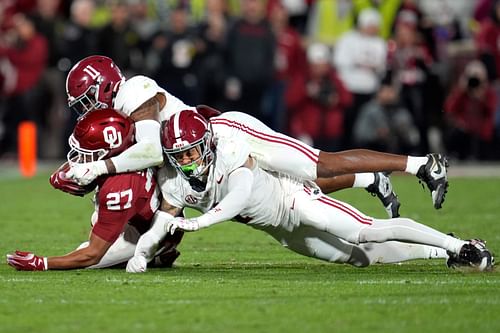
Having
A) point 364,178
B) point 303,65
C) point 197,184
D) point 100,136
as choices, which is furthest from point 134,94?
point 303,65

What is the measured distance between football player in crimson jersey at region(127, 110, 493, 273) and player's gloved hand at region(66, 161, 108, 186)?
1.36 ft

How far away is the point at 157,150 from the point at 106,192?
41 cm

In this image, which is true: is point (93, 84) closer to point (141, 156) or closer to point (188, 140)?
point (141, 156)

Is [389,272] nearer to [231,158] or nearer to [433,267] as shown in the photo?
[433,267]

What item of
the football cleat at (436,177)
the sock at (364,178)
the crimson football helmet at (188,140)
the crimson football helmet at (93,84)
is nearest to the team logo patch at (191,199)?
the crimson football helmet at (188,140)

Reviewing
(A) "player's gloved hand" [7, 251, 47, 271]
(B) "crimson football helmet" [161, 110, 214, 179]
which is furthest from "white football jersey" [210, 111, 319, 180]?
(A) "player's gloved hand" [7, 251, 47, 271]

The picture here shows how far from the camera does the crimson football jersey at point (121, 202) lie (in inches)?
285

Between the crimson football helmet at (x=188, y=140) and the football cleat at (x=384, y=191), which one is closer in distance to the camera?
the crimson football helmet at (x=188, y=140)

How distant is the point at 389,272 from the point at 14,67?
391 inches

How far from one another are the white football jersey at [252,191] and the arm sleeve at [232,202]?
3.6 inches

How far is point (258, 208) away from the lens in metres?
7.12

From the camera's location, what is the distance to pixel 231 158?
279 inches

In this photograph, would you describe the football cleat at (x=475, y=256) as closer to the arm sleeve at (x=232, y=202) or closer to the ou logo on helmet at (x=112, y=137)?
the arm sleeve at (x=232, y=202)

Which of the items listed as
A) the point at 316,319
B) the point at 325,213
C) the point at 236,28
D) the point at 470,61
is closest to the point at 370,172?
the point at 325,213
